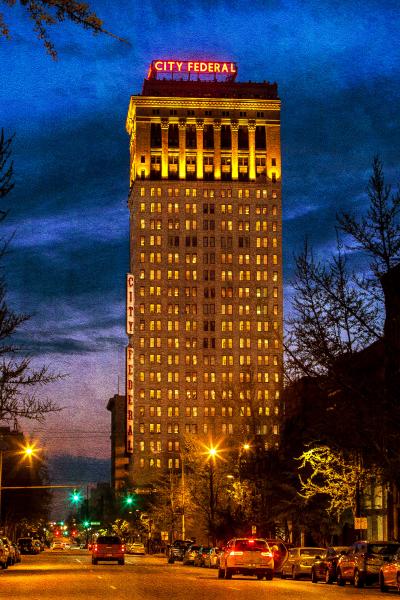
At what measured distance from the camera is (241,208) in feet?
620

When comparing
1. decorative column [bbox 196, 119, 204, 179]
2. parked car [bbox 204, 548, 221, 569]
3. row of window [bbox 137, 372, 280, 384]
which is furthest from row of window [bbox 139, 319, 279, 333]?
parked car [bbox 204, 548, 221, 569]

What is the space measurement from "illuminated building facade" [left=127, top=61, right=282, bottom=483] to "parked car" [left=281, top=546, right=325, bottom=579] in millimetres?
135731

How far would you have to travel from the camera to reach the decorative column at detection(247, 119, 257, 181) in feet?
623

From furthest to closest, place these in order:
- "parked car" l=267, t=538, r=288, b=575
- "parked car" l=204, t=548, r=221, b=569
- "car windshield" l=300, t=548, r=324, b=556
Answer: "parked car" l=204, t=548, r=221, b=569, "parked car" l=267, t=538, r=288, b=575, "car windshield" l=300, t=548, r=324, b=556

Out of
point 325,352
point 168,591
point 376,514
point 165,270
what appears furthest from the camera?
point 165,270

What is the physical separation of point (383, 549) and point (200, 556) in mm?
31492

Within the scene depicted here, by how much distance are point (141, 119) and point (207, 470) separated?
361 ft

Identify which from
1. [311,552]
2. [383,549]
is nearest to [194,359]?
[311,552]

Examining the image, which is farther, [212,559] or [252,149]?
[252,149]

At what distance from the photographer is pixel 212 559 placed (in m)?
64.2

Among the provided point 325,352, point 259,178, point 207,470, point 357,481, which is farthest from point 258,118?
point 325,352

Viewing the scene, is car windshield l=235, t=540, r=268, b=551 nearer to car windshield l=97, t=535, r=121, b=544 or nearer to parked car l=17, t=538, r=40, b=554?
car windshield l=97, t=535, r=121, b=544

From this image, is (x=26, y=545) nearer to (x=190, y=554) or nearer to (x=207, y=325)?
(x=190, y=554)

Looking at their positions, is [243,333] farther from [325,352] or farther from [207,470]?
[325,352]
